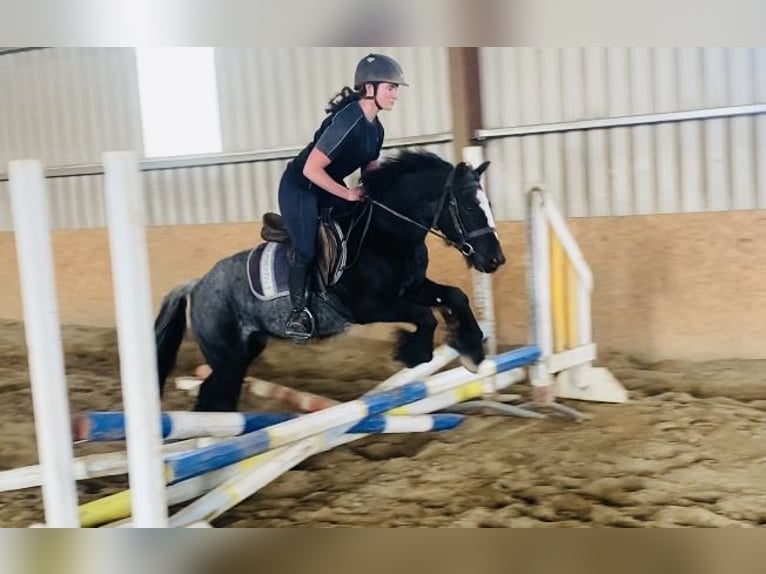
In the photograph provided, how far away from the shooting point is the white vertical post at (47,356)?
1027 mm

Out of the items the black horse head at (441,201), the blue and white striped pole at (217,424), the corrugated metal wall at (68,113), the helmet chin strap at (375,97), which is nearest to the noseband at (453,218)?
the black horse head at (441,201)

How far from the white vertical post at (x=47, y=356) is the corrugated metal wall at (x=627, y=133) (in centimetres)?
60

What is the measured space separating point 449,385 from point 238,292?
32 cm

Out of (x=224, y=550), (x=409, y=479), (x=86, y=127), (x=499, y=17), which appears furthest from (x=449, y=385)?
(x=86, y=127)

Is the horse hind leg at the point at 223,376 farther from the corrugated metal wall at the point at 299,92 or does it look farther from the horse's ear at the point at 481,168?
the horse's ear at the point at 481,168

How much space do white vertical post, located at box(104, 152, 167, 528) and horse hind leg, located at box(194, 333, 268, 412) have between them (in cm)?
8

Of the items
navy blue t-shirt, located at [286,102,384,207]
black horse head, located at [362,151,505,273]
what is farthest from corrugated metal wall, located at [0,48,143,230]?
black horse head, located at [362,151,505,273]

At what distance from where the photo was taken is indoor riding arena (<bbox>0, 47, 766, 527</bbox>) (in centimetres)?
101

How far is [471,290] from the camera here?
1.05m

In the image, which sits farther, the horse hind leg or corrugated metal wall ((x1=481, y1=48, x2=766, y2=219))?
the horse hind leg

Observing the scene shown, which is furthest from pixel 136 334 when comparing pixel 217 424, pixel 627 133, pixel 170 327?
pixel 627 133

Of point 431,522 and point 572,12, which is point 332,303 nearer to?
point 431,522

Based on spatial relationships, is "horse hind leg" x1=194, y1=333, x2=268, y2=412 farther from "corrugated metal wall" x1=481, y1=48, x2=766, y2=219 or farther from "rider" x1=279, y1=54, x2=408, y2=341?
"corrugated metal wall" x1=481, y1=48, x2=766, y2=219

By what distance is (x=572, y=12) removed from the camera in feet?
3.43
